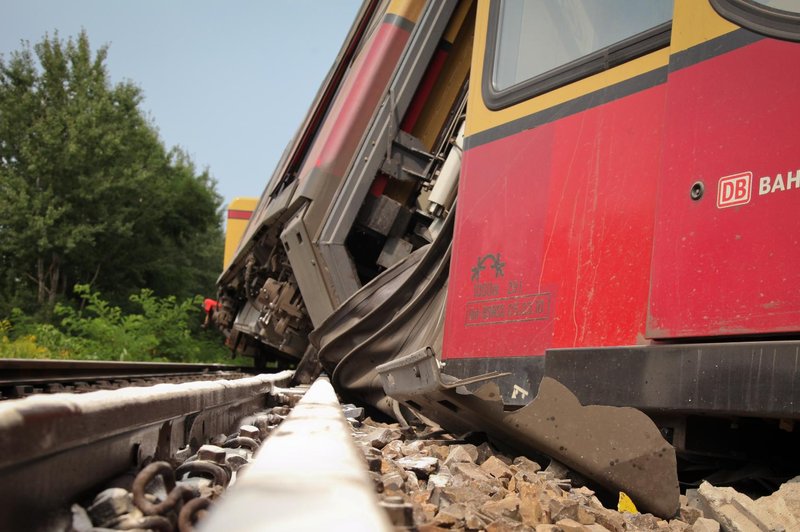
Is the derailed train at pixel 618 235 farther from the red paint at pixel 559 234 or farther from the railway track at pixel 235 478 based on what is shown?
the railway track at pixel 235 478

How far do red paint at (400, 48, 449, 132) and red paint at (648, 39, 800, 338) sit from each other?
3363 mm

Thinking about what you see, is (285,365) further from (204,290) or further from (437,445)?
(204,290)

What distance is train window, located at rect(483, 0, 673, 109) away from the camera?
3303mm

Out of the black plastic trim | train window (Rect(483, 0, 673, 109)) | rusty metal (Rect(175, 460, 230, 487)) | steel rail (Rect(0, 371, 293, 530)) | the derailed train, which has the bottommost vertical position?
rusty metal (Rect(175, 460, 230, 487))

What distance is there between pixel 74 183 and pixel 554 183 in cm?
2201

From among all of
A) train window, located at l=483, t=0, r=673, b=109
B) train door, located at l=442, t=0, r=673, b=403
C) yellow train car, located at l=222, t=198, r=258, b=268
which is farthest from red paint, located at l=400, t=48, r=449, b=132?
yellow train car, located at l=222, t=198, r=258, b=268

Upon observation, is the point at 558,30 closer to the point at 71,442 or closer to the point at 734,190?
the point at 734,190

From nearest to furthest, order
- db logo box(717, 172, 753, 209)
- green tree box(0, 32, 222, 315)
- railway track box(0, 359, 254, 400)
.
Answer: db logo box(717, 172, 753, 209)
railway track box(0, 359, 254, 400)
green tree box(0, 32, 222, 315)

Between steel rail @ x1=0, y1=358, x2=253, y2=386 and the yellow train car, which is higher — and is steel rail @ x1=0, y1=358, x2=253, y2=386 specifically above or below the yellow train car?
below

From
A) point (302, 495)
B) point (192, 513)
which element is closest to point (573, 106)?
point (192, 513)

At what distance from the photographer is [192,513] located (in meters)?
1.54

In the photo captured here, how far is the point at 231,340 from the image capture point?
9305mm

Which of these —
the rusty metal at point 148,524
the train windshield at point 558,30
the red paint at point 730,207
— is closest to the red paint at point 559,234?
the red paint at point 730,207

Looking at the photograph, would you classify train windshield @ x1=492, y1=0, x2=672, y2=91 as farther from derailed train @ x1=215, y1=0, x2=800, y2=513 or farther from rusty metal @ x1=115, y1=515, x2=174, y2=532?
rusty metal @ x1=115, y1=515, x2=174, y2=532
